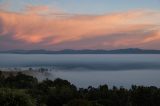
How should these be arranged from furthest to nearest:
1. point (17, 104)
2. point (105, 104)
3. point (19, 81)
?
1. point (19, 81)
2. point (105, 104)
3. point (17, 104)

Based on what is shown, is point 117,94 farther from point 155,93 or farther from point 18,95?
point 18,95

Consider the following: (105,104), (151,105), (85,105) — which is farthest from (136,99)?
(85,105)

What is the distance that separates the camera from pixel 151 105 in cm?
4422

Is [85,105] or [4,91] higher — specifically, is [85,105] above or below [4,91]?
below

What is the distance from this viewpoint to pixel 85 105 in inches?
1089

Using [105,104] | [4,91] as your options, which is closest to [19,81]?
[105,104]

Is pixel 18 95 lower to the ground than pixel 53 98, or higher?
higher

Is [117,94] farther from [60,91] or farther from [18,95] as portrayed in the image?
[18,95]

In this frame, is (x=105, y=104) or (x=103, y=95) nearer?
(x=105, y=104)

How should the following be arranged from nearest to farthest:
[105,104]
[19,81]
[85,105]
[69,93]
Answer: [85,105], [105,104], [69,93], [19,81]

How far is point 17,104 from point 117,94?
1138 inches

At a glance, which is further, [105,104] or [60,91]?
[60,91]

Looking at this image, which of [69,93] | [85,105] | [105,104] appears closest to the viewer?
[85,105]

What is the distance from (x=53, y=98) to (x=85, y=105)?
13.2 metres
